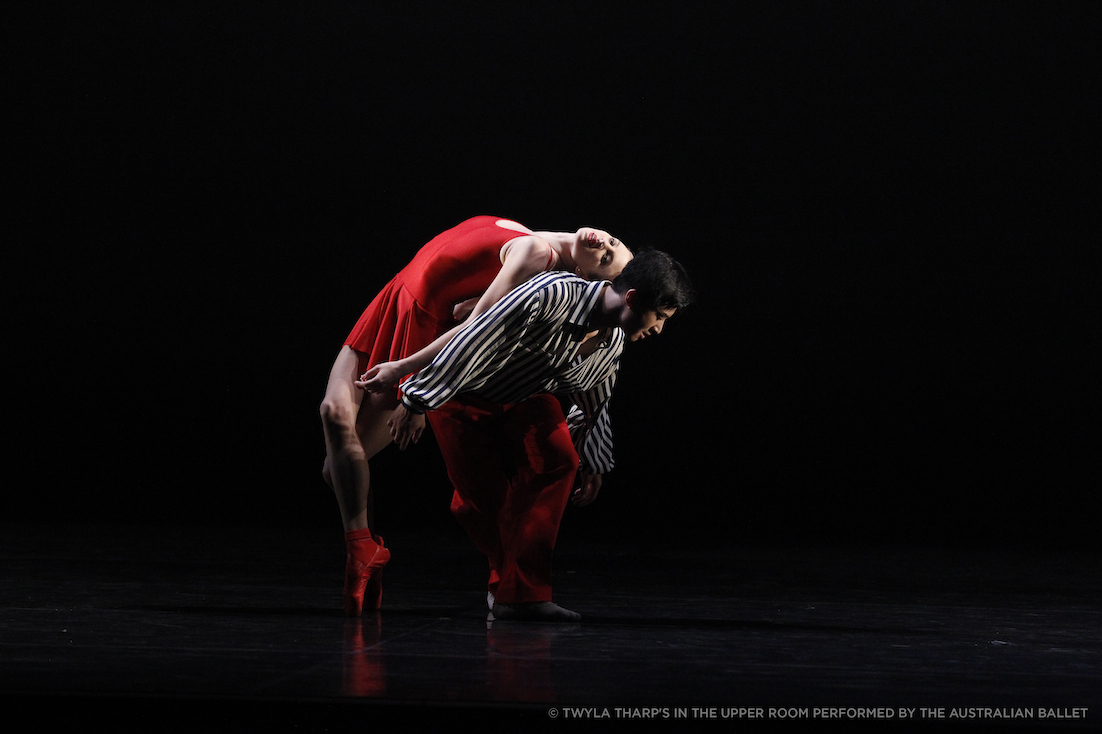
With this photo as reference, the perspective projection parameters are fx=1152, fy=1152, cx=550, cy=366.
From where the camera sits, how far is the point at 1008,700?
4.98 feet

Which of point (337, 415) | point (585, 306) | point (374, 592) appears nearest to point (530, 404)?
point (585, 306)

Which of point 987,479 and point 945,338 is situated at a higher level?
point 945,338

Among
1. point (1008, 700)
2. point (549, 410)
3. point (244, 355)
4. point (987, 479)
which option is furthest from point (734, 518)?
point (1008, 700)

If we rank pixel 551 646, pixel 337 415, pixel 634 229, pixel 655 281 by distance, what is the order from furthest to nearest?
Result: 1. pixel 634 229
2. pixel 337 415
3. pixel 655 281
4. pixel 551 646

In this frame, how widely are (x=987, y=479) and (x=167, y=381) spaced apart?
3663 millimetres

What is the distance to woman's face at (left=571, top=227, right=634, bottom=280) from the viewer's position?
260cm

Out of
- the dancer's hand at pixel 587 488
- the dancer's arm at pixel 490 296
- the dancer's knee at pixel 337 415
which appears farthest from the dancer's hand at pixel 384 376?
the dancer's hand at pixel 587 488

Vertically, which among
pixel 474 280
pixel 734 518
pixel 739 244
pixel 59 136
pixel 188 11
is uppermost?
pixel 188 11

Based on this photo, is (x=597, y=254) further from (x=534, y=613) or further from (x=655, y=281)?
(x=534, y=613)

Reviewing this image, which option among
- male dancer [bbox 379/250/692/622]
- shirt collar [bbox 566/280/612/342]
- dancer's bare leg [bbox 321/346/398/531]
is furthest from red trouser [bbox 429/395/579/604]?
shirt collar [bbox 566/280/612/342]

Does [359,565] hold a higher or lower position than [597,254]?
lower

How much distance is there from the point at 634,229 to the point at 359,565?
2.90m

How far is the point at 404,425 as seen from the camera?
89.5 inches

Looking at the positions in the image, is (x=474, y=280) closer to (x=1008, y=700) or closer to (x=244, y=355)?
(x=1008, y=700)
